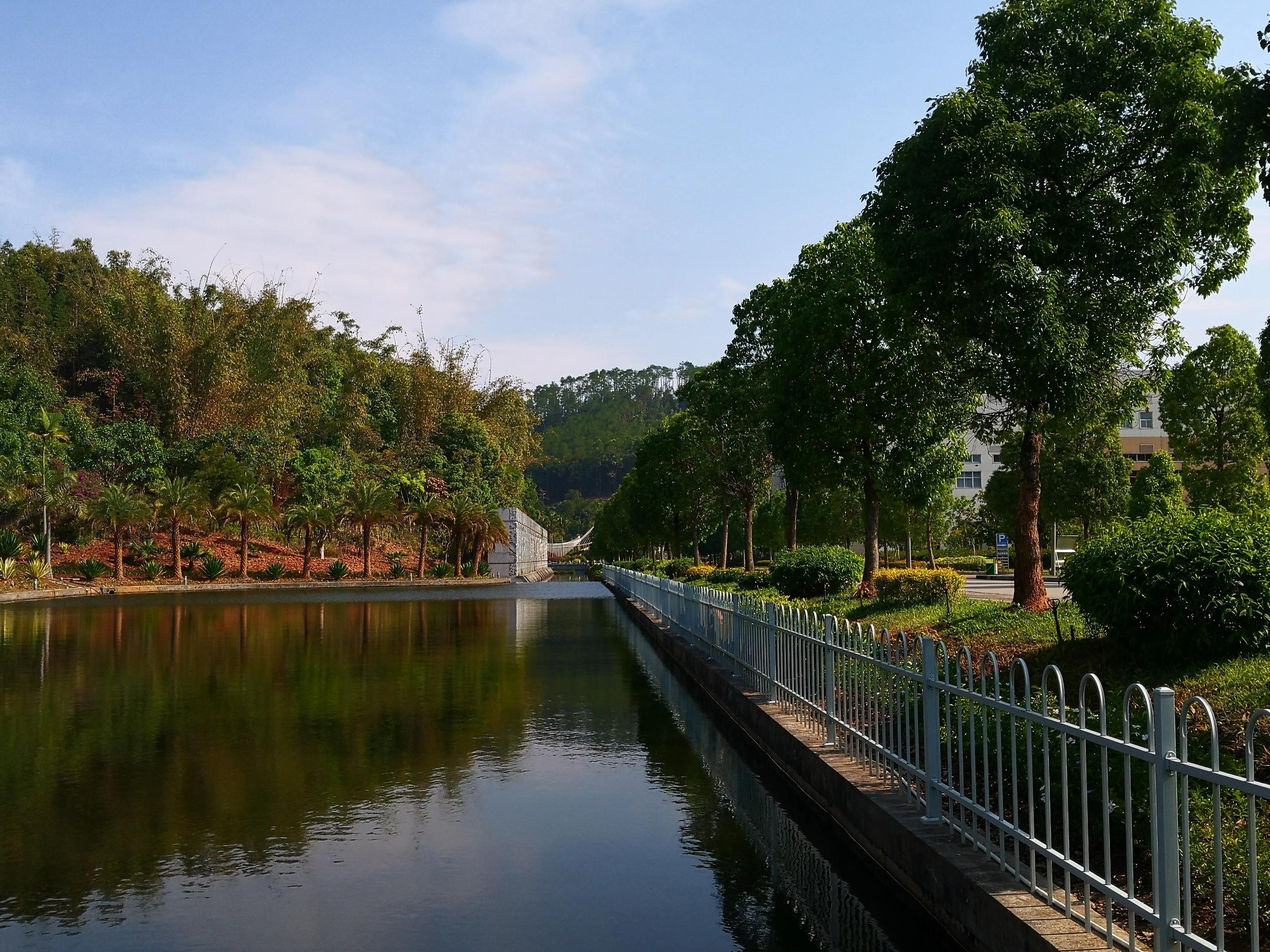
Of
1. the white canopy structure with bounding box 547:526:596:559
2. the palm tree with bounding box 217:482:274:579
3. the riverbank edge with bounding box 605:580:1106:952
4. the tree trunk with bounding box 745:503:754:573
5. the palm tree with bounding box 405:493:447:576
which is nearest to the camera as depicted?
the riverbank edge with bounding box 605:580:1106:952

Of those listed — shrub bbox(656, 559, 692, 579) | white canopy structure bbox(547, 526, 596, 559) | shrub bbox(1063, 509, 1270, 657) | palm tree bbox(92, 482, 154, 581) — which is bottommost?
white canopy structure bbox(547, 526, 596, 559)

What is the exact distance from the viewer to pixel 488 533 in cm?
8138

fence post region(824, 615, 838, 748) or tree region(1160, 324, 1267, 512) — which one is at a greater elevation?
tree region(1160, 324, 1267, 512)

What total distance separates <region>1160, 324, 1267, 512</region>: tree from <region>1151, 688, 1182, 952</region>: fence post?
32.8 metres

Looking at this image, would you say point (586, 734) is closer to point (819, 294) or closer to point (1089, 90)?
point (1089, 90)

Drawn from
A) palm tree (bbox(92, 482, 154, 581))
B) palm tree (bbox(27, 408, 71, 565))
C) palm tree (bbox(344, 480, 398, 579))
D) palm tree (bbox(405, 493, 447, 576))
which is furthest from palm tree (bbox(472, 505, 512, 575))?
palm tree (bbox(27, 408, 71, 565))

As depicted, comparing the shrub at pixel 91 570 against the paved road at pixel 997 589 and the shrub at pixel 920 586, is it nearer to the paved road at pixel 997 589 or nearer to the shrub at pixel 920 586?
the paved road at pixel 997 589

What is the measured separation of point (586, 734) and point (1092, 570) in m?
5.52

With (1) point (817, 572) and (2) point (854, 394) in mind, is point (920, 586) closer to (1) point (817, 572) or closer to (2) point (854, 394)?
(1) point (817, 572)

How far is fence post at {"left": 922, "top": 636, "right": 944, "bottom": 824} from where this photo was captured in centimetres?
649

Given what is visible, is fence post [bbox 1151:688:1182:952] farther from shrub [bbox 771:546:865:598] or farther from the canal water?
shrub [bbox 771:546:865:598]

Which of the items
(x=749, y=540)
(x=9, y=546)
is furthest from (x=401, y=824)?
(x=9, y=546)

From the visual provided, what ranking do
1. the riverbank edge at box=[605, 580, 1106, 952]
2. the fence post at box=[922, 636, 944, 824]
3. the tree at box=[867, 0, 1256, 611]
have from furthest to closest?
the tree at box=[867, 0, 1256, 611] → the fence post at box=[922, 636, 944, 824] → the riverbank edge at box=[605, 580, 1106, 952]

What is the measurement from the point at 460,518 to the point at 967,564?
113 ft
